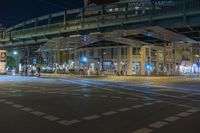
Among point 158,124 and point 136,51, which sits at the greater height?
point 136,51

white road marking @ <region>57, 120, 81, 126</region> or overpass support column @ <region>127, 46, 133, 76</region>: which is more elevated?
overpass support column @ <region>127, 46, 133, 76</region>

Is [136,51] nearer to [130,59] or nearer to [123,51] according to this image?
[130,59]

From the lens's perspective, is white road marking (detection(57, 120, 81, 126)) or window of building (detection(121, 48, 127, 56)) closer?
white road marking (detection(57, 120, 81, 126))

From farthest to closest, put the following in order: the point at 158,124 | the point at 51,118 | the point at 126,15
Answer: the point at 126,15
the point at 51,118
the point at 158,124

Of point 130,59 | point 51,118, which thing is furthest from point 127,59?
point 51,118

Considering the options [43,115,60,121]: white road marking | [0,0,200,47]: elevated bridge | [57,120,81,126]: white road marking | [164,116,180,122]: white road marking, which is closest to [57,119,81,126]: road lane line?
[57,120,81,126]: white road marking

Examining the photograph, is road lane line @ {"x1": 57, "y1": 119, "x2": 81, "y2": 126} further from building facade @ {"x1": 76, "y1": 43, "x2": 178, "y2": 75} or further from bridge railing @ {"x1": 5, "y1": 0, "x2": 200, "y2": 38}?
building facade @ {"x1": 76, "y1": 43, "x2": 178, "y2": 75}

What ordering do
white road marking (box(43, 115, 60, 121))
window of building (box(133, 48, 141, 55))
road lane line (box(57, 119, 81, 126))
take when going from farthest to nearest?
window of building (box(133, 48, 141, 55)) < white road marking (box(43, 115, 60, 121)) < road lane line (box(57, 119, 81, 126))

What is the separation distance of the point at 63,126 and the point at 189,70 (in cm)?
10657

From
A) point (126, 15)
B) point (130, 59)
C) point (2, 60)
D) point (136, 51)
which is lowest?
point (2, 60)

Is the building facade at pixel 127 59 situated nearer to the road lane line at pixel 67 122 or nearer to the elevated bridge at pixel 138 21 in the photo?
the elevated bridge at pixel 138 21

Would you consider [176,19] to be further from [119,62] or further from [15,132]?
[119,62]

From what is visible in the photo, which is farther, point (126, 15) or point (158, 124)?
point (126, 15)

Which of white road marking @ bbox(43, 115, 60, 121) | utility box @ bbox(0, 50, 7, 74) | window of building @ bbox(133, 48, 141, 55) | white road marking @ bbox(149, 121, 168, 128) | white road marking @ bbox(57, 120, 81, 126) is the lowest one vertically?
white road marking @ bbox(149, 121, 168, 128)
